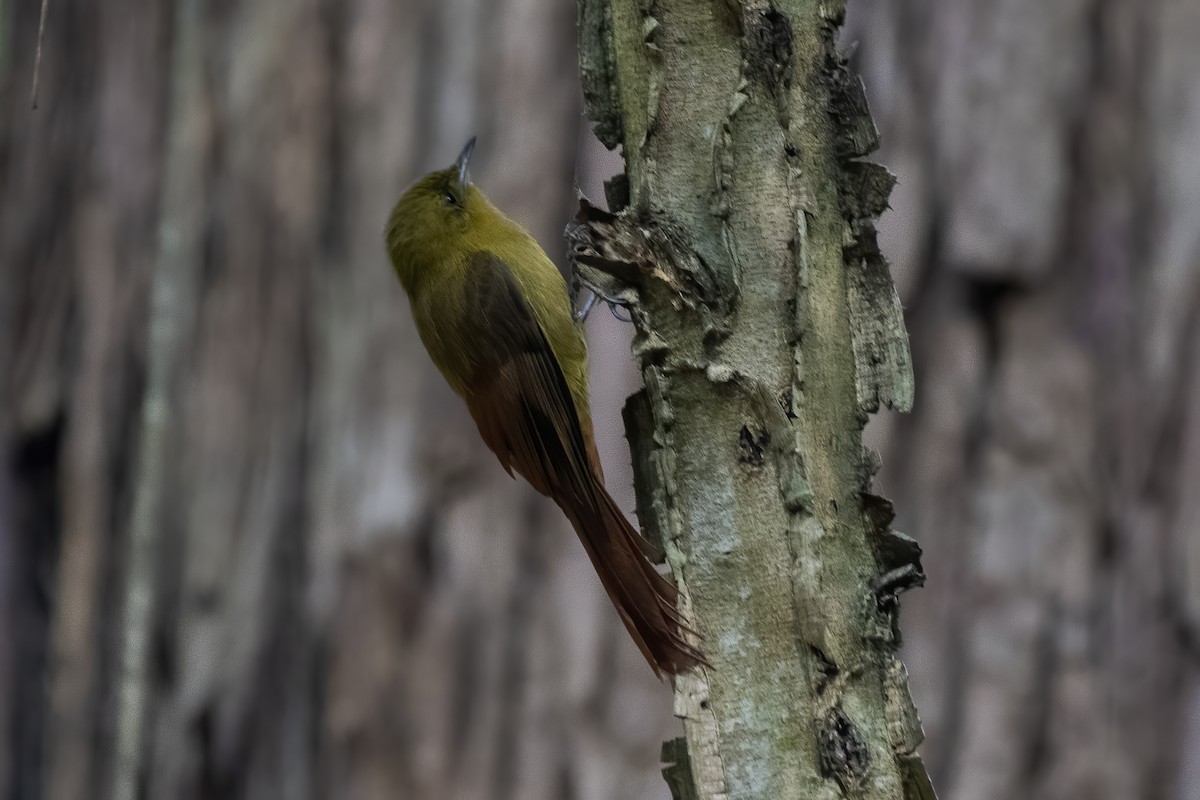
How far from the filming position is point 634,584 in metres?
1.54

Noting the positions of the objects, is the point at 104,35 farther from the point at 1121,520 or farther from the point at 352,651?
the point at 1121,520

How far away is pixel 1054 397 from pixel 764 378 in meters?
1.43

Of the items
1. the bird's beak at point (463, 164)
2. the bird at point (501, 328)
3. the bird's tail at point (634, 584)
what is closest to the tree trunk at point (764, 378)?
the bird's tail at point (634, 584)

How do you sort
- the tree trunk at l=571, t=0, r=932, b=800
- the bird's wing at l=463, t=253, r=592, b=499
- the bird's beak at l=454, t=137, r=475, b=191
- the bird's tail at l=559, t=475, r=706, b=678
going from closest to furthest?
the tree trunk at l=571, t=0, r=932, b=800 → the bird's tail at l=559, t=475, r=706, b=678 → the bird's wing at l=463, t=253, r=592, b=499 → the bird's beak at l=454, t=137, r=475, b=191

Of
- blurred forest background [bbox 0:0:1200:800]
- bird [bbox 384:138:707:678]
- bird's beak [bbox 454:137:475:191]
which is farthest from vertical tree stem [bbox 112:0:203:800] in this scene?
bird's beak [bbox 454:137:475:191]

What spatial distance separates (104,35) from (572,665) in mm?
1735

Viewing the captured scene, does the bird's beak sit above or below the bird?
above

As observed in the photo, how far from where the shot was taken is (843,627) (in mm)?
1108

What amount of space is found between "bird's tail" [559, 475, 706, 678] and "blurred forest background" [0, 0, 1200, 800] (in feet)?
2.49

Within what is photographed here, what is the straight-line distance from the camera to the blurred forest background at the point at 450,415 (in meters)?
2.36

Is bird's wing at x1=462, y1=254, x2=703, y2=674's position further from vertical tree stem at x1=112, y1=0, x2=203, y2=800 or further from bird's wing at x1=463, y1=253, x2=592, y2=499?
vertical tree stem at x1=112, y1=0, x2=203, y2=800

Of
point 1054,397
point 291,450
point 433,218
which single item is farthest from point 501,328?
point 1054,397

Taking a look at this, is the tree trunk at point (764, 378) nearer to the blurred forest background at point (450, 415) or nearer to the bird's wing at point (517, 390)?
the bird's wing at point (517, 390)

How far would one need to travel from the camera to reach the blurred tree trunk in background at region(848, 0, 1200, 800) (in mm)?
2318
